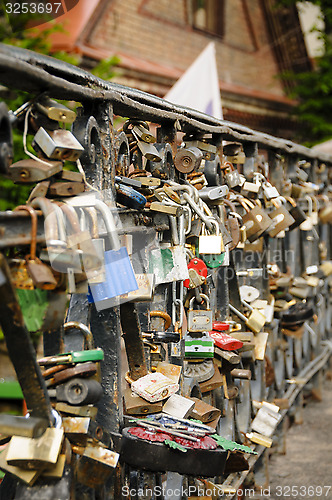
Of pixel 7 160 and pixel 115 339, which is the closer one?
pixel 7 160

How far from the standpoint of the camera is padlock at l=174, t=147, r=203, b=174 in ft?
6.90

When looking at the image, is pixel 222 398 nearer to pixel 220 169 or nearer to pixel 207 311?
pixel 207 311

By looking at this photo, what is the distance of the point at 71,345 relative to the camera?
4.71 ft

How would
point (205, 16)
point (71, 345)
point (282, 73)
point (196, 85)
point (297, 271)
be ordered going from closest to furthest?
point (71, 345)
point (297, 271)
point (196, 85)
point (205, 16)
point (282, 73)

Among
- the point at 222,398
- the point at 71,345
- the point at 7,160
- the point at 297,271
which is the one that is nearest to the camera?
the point at 7,160

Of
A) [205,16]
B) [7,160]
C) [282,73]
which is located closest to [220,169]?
[7,160]

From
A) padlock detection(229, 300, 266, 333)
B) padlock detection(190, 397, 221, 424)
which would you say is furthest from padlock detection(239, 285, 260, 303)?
padlock detection(190, 397, 221, 424)

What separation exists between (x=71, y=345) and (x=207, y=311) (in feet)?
2.79

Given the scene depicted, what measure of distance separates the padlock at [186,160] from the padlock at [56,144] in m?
0.83

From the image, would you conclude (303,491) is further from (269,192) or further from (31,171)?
(31,171)

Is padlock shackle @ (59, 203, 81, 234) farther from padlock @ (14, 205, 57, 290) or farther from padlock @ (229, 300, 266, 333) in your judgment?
padlock @ (229, 300, 266, 333)

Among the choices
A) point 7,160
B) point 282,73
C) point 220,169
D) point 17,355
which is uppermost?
point 7,160

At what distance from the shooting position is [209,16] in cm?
1053

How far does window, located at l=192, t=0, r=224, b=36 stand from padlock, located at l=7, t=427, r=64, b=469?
978 cm
